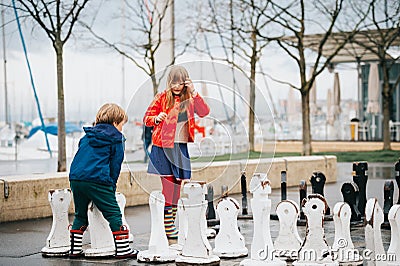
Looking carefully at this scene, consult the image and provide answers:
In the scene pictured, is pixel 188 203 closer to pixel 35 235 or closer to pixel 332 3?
pixel 35 235

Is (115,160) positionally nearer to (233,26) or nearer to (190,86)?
(190,86)

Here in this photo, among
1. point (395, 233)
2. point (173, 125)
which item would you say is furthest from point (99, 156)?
point (395, 233)

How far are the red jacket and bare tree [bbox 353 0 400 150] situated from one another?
763 inches

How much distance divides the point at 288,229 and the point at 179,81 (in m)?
1.97

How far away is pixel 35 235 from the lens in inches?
377

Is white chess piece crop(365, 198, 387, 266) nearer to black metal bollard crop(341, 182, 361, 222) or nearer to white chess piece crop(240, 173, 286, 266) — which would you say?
white chess piece crop(240, 173, 286, 266)

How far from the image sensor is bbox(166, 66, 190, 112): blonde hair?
8117 millimetres

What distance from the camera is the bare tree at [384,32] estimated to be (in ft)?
88.5

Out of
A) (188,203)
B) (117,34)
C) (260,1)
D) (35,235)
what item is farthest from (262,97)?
(260,1)

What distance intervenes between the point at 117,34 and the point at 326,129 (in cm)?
1317

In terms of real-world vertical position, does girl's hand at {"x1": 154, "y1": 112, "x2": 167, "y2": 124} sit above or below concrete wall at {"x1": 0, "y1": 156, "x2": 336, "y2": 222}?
above

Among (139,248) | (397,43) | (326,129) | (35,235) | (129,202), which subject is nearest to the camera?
(139,248)

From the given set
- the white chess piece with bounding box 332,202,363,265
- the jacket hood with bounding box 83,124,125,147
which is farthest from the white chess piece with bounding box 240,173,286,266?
the jacket hood with bounding box 83,124,125,147

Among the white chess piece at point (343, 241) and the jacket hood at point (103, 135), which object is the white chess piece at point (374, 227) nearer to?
the white chess piece at point (343, 241)
